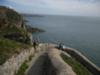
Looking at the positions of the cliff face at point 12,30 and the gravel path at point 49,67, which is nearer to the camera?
the gravel path at point 49,67

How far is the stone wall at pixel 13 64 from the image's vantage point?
22.5 meters

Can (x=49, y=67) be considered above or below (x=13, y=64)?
below

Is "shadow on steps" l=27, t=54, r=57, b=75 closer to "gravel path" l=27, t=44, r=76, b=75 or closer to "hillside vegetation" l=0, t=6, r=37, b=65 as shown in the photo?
"gravel path" l=27, t=44, r=76, b=75

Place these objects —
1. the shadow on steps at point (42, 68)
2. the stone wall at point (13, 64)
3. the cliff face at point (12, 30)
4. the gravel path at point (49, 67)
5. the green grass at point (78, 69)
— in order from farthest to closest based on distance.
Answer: the cliff face at point (12, 30)
the green grass at point (78, 69)
the shadow on steps at point (42, 68)
the gravel path at point (49, 67)
the stone wall at point (13, 64)

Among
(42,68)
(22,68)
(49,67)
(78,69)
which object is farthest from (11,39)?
(78,69)

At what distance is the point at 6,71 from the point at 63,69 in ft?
18.3

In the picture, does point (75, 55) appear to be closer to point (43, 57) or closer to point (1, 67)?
point (43, 57)

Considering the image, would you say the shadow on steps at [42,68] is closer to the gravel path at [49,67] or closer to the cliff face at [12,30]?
the gravel path at [49,67]

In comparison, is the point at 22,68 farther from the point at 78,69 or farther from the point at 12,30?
the point at 12,30

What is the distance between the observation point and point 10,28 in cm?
5853

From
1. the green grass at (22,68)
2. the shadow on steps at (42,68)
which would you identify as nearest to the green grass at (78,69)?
the shadow on steps at (42,68)

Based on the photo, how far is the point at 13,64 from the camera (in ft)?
82.3

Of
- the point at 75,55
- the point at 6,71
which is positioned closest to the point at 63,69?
the point at 6,71

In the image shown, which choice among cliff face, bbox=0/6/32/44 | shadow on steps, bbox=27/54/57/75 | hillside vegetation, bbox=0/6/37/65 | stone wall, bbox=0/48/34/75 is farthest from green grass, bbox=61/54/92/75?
cliff face, bbox=0/6/32/44
